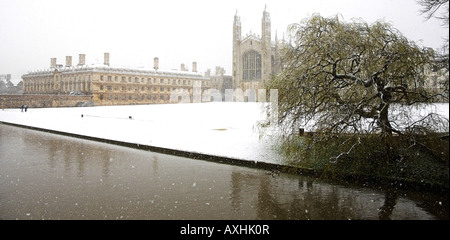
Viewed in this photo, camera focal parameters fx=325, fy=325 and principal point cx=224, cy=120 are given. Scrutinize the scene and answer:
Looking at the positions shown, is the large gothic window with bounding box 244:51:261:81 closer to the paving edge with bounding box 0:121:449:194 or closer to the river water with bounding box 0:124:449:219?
the paving edge with bounding box 0:121:449:194

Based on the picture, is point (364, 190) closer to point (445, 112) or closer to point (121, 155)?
point (445, 112)

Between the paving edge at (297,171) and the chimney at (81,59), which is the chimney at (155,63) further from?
the paving edge at (297,171)

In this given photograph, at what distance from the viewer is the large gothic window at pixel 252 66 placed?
60916mm

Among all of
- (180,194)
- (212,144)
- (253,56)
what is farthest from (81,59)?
(180,194)

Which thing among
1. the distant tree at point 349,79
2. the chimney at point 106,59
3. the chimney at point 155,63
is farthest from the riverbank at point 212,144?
the chimney at point 155,63

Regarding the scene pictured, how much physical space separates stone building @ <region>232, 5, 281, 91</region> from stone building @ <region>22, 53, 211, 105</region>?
1373 cm

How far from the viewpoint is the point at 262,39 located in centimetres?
5878

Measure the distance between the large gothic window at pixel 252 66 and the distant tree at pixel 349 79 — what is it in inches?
1973

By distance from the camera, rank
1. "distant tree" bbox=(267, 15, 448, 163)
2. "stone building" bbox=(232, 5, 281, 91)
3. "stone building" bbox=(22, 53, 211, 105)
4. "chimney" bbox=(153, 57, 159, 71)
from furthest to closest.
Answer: "chimney" bbox=(153, 57, 159, 71), "stone building" bbox=(232, 5, 281, 91), "stone building" bbox=(22, 53, 211, 105), "distant tree" bbox=(267, 15, 448, 163)

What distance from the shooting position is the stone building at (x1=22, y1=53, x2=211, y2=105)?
56.2 m

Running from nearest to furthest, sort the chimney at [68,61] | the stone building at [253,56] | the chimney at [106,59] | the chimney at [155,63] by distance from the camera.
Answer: the stone building at [253,56] → the chimney at [106,59] → the chimney at [68,61] → the chimney at [155,63]

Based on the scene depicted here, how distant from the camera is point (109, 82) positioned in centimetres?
5738

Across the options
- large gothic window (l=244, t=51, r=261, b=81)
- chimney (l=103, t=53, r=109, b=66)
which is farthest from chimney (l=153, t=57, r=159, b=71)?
large gothic window (l=244, t=51, r=261, b=81)

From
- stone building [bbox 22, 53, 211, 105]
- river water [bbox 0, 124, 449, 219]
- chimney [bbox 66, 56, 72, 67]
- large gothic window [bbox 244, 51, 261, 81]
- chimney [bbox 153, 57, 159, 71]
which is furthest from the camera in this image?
chimney [bbox 153, 57, 159, 71]
